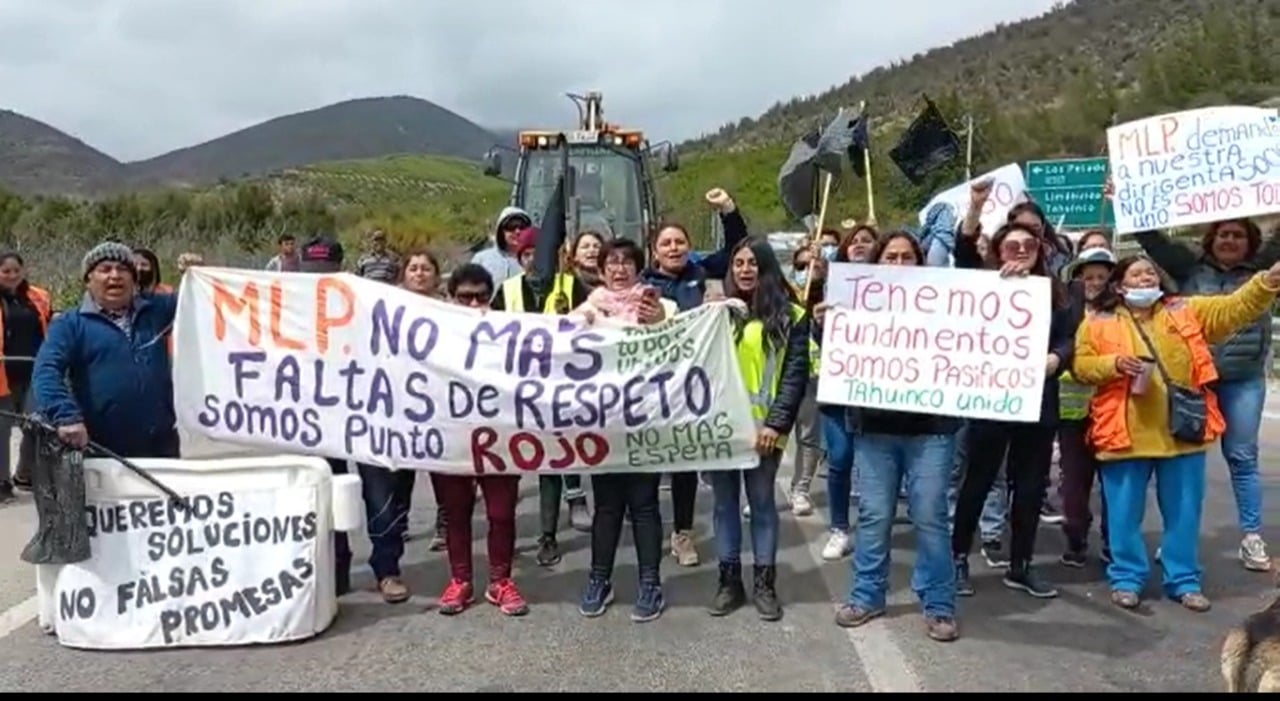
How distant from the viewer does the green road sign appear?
15656 millimetres

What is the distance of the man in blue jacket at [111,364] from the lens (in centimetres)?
515

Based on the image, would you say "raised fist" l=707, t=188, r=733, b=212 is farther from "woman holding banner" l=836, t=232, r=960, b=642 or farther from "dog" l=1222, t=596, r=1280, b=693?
"dog" l=1222, t=596, r=1280, b=693

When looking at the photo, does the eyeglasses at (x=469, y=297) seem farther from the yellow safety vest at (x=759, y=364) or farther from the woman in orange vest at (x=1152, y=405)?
the woman in orange vest at (x=1152, y=405)

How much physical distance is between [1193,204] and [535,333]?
3605 millimetres

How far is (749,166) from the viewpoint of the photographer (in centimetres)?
4909

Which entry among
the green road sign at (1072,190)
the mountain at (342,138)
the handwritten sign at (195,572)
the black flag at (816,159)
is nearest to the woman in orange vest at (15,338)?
the handwritten sign at (195,572)

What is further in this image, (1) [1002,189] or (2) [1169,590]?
(1) [1002,189]

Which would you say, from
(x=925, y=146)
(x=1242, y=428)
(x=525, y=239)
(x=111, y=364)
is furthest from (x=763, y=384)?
(x=925, y=146)

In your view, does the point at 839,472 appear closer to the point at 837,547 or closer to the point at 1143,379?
the point at 837,547

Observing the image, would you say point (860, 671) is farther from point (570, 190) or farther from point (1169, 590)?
point (570, 190)

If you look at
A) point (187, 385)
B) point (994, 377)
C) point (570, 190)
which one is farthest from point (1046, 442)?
point (570, 190)

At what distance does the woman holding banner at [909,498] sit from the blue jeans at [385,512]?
220 cm

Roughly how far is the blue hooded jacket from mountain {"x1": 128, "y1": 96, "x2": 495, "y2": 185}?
220 ft

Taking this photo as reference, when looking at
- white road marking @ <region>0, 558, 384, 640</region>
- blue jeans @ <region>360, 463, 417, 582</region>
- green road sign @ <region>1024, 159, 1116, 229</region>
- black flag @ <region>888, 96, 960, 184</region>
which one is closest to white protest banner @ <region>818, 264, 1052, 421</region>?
blue jeans @ <region>360, 463, 417, 582</region>
